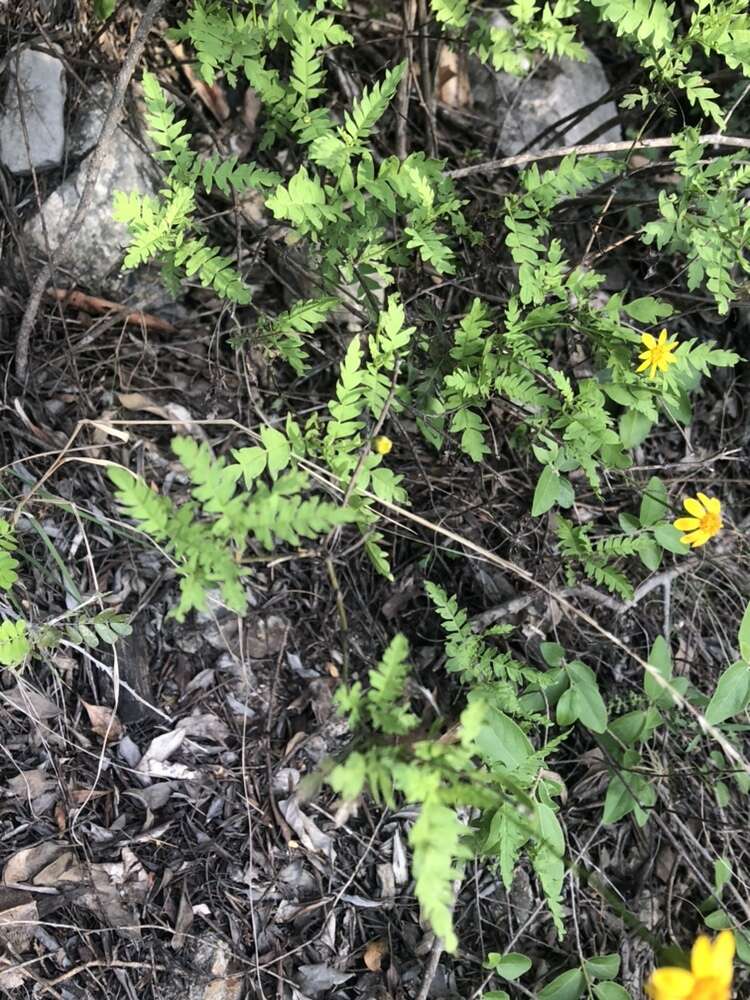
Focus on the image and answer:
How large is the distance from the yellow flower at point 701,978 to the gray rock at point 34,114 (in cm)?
253

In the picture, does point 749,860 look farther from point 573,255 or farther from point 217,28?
point 217,28

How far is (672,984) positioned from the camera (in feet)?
4.52

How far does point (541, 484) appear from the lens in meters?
2.34

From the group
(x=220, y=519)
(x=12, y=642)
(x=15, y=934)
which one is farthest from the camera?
(x=15, y=934)

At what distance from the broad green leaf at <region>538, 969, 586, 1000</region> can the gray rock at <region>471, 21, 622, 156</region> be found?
8.33ft

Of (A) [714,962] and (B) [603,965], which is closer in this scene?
(A) [714,962]

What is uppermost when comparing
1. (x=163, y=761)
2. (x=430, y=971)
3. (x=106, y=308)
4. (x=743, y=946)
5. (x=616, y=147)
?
(x=616, y=147)

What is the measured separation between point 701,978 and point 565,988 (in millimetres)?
922

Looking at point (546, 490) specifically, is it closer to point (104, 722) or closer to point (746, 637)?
point (746, 637)

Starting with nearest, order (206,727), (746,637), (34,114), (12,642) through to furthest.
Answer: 1. (12,642)
2. (746,637)
3. (206,727)
4. (34,114)

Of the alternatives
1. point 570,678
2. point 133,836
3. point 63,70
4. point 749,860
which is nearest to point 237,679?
point 133,836

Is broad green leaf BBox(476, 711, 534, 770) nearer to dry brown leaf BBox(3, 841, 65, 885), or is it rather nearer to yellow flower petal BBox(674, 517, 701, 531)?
yellow flower petal BBox(674, 517, 701, 531)

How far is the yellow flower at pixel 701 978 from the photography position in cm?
138

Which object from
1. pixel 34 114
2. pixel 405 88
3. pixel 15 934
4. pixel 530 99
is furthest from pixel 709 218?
pixel 15 934
